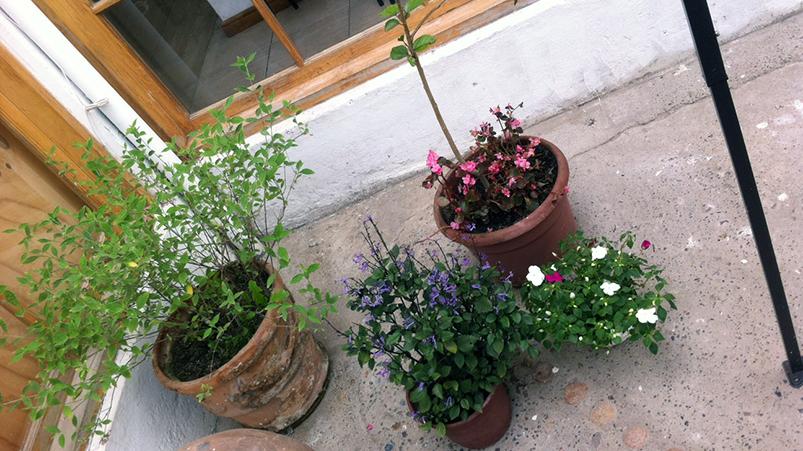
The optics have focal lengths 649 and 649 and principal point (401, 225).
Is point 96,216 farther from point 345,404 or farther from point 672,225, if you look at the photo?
point 672,225

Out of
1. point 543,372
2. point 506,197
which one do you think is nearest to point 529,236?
point 506,197

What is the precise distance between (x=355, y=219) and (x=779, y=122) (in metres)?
2.13

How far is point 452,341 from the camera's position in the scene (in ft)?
7.18

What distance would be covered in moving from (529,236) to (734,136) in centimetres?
111

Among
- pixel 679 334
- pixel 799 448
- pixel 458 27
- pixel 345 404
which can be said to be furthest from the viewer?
pixel 458 27

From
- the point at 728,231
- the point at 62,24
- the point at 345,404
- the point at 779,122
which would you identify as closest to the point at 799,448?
the point at 728,231

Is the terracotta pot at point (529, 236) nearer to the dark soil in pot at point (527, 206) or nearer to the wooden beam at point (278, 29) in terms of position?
the dark soil in pot at point (527, 206)

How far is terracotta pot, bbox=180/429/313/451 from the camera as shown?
2.04 m

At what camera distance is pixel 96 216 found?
246 centimetres

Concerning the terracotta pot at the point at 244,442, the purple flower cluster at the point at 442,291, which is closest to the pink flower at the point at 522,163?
the purple flower cluster at the point at 442,291

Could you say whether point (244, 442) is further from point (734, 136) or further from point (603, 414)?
point (734, 136)

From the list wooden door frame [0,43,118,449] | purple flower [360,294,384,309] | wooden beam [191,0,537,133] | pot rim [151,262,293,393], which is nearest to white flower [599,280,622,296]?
purple flower [360,294,384,309]

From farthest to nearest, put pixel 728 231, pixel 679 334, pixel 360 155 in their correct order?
pixel 360 155 → pixel 728 231 → pixel 679 334

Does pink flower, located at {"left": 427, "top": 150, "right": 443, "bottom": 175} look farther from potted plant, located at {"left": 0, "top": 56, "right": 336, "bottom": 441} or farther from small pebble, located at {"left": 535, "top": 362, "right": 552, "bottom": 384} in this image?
small pebble, located at {"left": 535, "top": 362, "right": 552, "bottom": 384}
